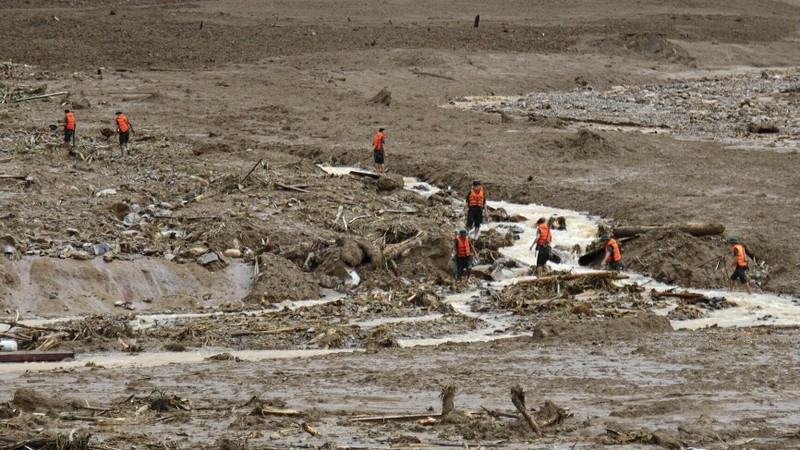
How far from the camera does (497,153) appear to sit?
29.1 meters

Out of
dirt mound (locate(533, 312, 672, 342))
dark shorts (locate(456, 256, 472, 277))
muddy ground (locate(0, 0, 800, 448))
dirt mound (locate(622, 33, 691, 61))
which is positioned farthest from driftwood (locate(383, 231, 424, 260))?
dirt mound (locate(622, 33, 691, 61))

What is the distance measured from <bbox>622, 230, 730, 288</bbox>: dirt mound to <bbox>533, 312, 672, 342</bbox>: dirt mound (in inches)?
136

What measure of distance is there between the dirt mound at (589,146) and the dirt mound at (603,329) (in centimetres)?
1176

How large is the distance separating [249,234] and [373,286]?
246cm

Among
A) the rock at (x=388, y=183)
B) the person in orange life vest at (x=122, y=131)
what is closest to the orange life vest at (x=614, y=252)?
the rock at (x=388, y=183)

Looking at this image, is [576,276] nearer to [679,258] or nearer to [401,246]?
[679,258]

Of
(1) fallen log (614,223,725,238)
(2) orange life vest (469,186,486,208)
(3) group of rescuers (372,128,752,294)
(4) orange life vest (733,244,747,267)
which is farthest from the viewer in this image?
(2) orange life vest (469,186,486,208)

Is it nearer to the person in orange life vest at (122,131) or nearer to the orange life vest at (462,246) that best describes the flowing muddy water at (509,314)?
the orange life vest at (462,246)

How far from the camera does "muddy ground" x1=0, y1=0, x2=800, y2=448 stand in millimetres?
11750

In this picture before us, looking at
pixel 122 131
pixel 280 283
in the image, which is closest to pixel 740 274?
pixel 280 283

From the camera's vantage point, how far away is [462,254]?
2012 centimetres

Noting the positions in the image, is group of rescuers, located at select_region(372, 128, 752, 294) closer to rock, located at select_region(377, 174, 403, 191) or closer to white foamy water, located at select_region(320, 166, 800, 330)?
white foamy water, located at select_region(320, 166, 800, 330)

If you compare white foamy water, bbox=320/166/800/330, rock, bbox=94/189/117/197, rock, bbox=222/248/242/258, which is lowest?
white foamy water, bbox=320/166/800/330

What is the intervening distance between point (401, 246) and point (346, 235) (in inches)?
48.5
